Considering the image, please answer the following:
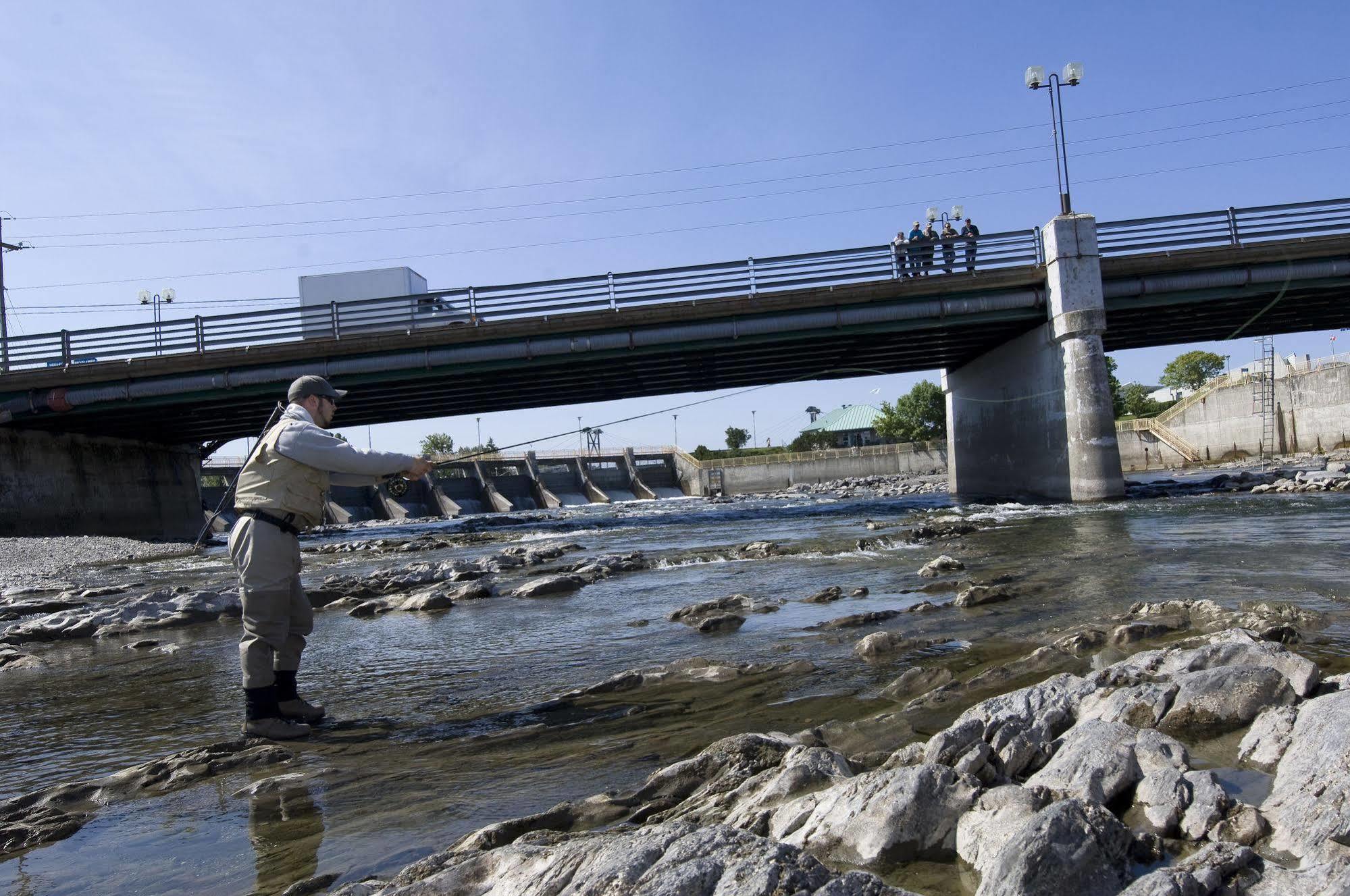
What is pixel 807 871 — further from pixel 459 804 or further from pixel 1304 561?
pixel 1304 561

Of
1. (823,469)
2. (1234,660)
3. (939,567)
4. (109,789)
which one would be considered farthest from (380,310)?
(823,469)

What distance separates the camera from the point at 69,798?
14.6 ft

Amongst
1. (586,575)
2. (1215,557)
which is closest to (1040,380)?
(1215,557)

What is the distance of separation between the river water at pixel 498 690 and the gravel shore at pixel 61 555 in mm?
11174

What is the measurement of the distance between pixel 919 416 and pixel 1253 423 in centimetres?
4127

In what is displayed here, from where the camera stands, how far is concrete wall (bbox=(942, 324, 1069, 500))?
26.4 metres

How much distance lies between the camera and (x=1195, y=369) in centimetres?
9369

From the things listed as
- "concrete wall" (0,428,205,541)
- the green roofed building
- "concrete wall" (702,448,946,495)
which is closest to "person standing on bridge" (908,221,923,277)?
"concrete wall" (0,428,205,541)

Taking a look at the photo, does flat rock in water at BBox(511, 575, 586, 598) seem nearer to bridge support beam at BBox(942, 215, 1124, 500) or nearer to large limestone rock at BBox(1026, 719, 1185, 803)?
large limestone rock at BBox(1026, 719, 1185, 803)

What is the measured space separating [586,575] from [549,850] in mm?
10595

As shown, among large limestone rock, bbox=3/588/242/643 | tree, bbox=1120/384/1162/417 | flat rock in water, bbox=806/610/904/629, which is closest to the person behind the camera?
flat rock in water, bbox=806/610/904/629

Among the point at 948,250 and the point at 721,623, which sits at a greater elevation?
the point at 948,250

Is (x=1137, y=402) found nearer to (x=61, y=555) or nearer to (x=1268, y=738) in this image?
(x=61, y=555)

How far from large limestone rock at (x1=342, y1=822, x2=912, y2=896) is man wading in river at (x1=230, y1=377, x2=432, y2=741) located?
2.87 m
